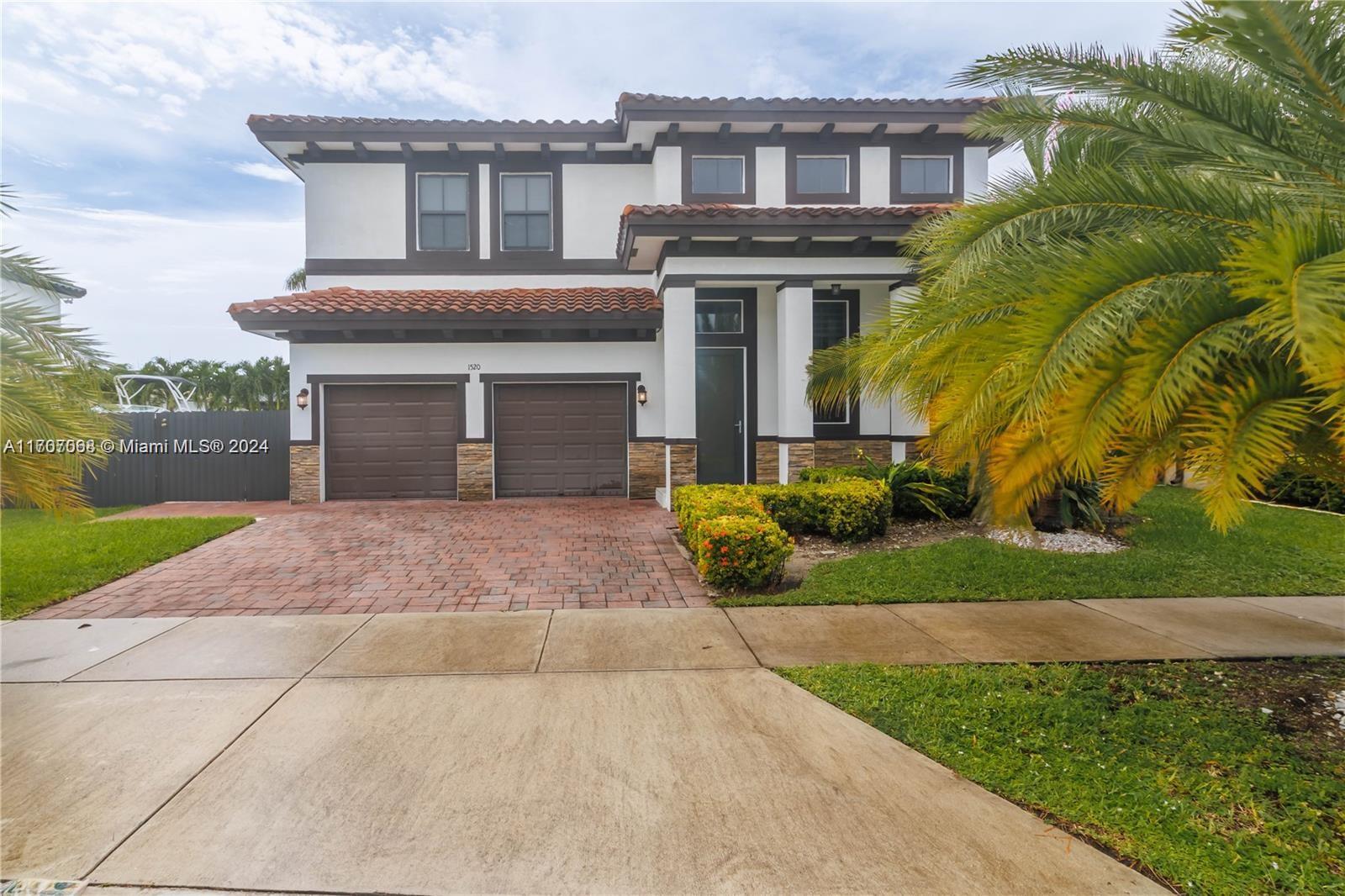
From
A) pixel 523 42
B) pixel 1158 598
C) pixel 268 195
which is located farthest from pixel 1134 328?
pixel 268 195

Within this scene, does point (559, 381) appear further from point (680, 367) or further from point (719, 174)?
point (719, 174)

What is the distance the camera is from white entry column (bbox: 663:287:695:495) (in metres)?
11.6

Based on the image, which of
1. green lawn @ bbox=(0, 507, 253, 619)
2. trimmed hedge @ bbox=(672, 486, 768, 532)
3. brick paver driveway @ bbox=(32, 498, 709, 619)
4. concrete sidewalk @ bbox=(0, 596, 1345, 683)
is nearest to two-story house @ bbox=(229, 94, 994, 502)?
brick paver driveway @ bbox=(32, 498, 709, 619)

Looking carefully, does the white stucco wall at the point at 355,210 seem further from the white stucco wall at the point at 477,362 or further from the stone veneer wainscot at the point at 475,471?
the stone veneer wainscot at the point at 475,471

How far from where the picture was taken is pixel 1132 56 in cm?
401

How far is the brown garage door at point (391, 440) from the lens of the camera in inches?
540

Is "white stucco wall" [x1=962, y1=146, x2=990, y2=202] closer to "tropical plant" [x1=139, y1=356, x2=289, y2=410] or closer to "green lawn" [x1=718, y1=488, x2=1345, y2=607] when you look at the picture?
"green lawn" [x1=718, y1=488, x2=1345, y2=607]

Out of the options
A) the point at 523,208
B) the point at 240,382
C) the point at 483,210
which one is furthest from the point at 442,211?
the point at 240,382

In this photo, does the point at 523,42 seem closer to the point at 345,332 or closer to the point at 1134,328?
the point at 345,332

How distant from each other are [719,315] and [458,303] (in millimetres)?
5409

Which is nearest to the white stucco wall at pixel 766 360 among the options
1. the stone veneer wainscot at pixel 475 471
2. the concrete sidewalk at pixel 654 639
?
the stone veneer wainscot at pixel 475 471

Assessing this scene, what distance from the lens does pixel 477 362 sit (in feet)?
45.2

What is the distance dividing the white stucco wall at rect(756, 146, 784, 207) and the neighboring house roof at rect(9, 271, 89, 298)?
1191 cm

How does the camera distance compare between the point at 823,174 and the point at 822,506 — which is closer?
the point at 822,506
